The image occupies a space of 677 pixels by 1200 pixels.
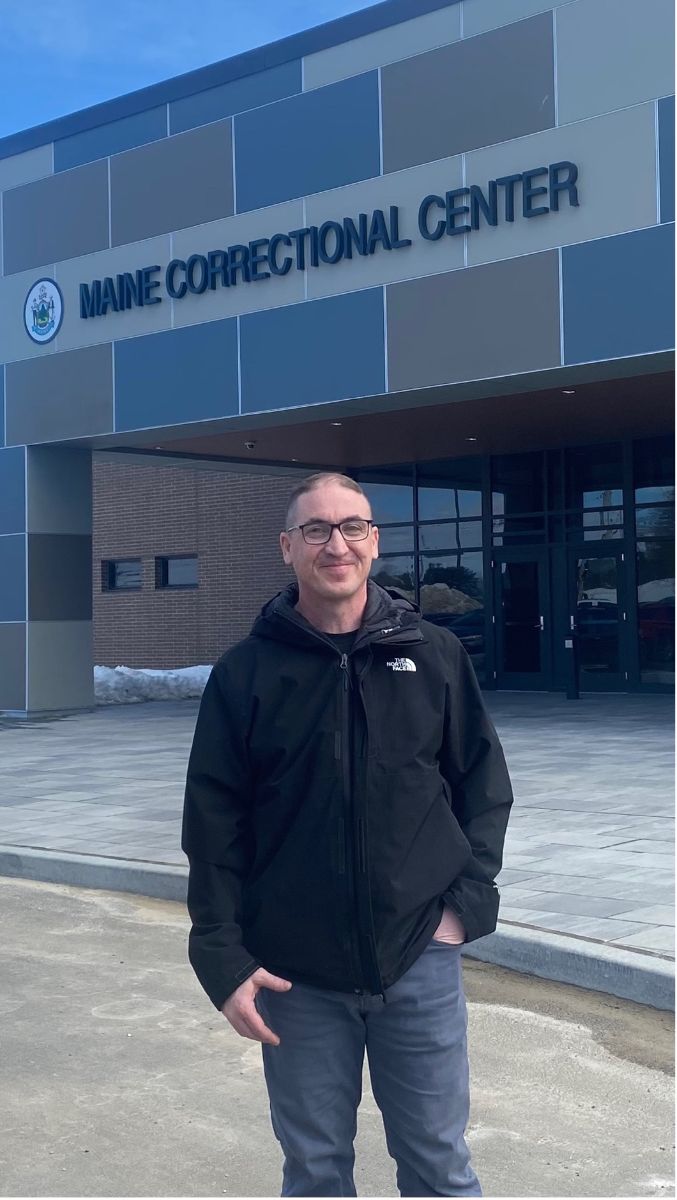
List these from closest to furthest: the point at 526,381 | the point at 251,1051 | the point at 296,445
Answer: the point at 251,1051 < the point at 526,381 < the point at 296,445

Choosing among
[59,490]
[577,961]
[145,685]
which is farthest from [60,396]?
[577,961]

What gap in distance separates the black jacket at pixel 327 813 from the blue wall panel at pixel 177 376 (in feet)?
52.3

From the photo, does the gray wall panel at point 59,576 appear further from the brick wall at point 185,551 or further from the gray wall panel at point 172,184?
the brick wall at point 185,551

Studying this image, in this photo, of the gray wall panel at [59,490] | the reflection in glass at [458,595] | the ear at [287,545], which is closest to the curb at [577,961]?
the ear at [287,545]

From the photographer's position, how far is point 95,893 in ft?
29.2

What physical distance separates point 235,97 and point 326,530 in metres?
17.4

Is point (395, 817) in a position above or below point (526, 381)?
below

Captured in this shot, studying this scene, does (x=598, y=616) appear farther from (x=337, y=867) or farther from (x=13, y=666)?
(x=337, y=867)

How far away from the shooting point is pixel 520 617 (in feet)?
80.3

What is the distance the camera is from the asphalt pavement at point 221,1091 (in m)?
4.26

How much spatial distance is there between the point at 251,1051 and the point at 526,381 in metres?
11.9

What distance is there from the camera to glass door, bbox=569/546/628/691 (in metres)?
23.1

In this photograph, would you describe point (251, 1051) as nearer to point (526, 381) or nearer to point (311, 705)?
point (311, 705)

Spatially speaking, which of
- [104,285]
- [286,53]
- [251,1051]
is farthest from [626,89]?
[251,1051]
